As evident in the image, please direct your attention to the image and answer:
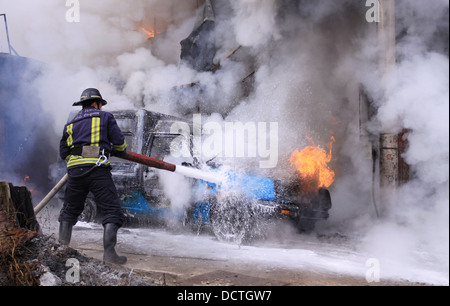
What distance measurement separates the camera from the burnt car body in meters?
4.79

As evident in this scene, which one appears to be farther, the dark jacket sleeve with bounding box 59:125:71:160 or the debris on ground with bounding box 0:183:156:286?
the dark jacket sleeve with bounding box 59:125:71:160

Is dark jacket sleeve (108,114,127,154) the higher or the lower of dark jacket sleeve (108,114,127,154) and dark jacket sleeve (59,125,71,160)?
the higher

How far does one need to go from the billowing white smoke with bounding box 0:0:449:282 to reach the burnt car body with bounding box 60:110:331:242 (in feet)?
1.73

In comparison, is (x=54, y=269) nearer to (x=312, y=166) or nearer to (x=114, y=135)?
(x=114, y=135)

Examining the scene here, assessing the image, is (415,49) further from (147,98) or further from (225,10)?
(147,98)

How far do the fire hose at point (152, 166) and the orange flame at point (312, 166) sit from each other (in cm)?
129

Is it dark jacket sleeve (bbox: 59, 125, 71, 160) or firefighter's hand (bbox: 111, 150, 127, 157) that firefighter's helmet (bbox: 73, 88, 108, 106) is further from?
firefighter's hand (bbox: 111, 150, 127, 157)

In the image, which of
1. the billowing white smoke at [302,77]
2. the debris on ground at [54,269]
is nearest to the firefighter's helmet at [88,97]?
the debris on ground at [54,269]

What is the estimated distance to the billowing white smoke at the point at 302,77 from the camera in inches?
191

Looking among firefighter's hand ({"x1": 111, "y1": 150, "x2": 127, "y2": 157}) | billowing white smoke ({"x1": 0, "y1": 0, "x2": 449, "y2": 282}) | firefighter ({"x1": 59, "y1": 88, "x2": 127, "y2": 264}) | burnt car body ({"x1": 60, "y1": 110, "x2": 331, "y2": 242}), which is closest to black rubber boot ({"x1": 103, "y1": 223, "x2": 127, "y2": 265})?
firefighter ({"x1": 59, "y1": 88, "x2": 127, "y2": 264})

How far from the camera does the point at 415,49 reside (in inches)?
227

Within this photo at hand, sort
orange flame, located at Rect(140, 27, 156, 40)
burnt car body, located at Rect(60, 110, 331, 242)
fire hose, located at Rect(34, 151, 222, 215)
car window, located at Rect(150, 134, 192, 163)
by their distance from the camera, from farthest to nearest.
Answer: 1. orange flame, located at Rect(140, 27, 156, 40)
2. car window, located at Rect(150, 134, 192, 163)
3. burnt car body, located at Rect(60, 110, 331, 242)
4. fire hose, located at Rect(34, 151, 222, 215)

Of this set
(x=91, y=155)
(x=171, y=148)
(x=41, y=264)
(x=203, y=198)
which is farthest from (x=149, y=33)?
(x=41, y=264)

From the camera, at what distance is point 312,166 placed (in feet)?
17.8
